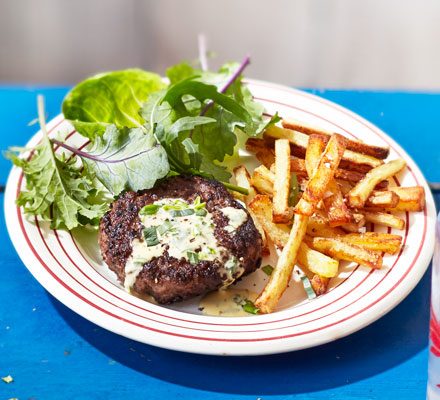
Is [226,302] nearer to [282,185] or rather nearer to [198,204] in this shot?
[198,204]

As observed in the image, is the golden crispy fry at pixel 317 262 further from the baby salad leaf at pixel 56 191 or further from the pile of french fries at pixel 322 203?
the baby salad leaf at pixel 56 191

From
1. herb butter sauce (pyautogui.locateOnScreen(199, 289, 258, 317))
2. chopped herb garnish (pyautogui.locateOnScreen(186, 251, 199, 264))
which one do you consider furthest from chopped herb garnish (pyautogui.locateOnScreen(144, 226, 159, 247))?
herb butter sauce (pyautogui.locateOnScreen(199, 289, 258, 317))

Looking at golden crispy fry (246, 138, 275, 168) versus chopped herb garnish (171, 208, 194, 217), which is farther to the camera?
golden crispy fry (246, 138, 275, 168)

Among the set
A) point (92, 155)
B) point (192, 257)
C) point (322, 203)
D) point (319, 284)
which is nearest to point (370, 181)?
point (322, 203)

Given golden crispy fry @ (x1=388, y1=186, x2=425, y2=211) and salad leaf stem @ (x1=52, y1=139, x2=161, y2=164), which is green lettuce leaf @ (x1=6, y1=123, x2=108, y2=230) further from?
golden crispy fry @ (x1=388, y1=186, x2=425, y2=211)

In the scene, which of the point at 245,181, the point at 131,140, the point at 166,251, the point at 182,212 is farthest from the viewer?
the point at 245,181
